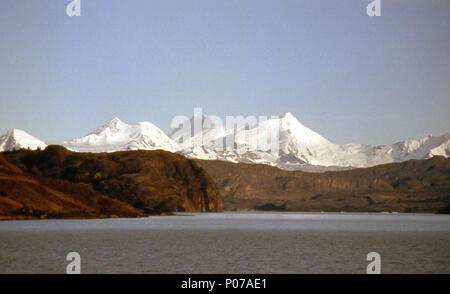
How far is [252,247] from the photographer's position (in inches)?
4594

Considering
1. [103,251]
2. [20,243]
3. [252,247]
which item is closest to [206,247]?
[252,247]

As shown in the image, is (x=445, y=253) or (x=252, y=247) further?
(x=252, y=247)

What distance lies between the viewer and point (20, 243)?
116 metres

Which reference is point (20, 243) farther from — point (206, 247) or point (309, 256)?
point (309, 256)

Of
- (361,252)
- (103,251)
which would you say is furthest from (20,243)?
(361,252)
